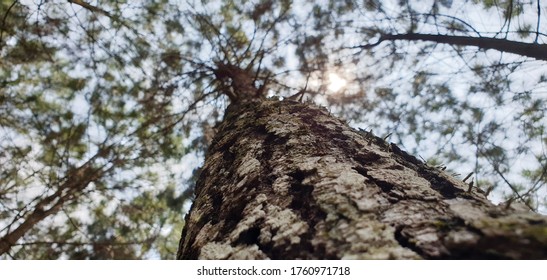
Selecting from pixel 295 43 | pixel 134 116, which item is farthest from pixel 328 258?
pixel 134 116

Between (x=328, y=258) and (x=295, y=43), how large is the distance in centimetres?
411

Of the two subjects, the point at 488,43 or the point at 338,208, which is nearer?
the point at 338,208

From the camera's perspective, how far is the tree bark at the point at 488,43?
2826 mm

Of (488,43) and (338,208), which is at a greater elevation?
(488,43)

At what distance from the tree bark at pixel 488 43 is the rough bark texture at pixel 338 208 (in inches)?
77.9

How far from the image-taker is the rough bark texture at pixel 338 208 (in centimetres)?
71

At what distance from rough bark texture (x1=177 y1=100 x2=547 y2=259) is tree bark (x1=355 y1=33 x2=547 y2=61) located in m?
1.98

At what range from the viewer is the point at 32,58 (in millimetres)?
4488

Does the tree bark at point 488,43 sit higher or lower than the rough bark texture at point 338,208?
higher

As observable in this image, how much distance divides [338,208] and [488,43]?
2.90 m

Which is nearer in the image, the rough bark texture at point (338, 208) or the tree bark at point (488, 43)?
the rough bark texture at point (338, 208)

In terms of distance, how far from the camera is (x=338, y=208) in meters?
0.90

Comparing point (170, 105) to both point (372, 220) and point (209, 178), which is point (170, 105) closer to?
point (209, 178)

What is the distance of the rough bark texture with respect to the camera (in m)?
0.71
